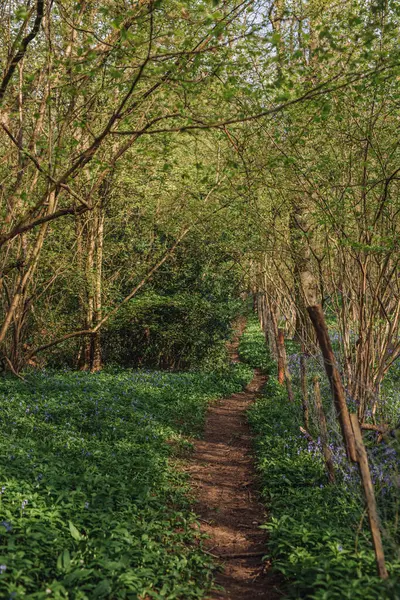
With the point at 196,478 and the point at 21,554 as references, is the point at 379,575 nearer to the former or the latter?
the point at 21,554

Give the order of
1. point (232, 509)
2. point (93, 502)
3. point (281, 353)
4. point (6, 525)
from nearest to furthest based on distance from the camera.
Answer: point (6, 525) < point (93, 502) < point (232, 509) < point (281, 353)

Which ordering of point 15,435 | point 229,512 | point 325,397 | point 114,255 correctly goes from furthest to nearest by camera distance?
1. point 114,255
2. point 325,397
3. point 15,435
4. point 229,512

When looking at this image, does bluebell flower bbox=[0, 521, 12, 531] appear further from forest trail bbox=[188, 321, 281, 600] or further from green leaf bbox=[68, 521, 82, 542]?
forest trail bbox=[188, 321, 281, 600]

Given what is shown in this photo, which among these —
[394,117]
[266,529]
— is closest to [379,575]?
[266,529]

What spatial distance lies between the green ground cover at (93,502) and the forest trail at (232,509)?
260mm

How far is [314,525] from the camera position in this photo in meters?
5.86

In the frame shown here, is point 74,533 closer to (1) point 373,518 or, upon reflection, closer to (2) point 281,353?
(1) point 373,518

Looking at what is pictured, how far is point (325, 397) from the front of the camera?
40.1ft

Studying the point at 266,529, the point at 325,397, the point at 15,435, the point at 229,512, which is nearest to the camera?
the point at 266,529

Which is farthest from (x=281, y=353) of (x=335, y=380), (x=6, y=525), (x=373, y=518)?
(x=6, y=525)

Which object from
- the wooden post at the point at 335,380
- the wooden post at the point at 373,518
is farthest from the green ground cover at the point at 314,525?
the wooden post at the point at 335,380

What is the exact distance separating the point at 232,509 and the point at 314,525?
5.31 feet

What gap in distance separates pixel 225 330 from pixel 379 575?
625 inches

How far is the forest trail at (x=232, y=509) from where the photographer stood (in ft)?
17.4
